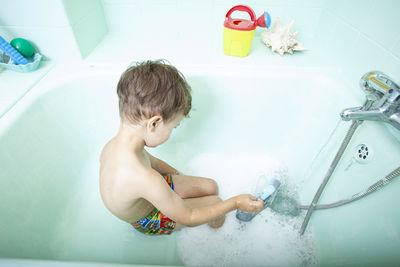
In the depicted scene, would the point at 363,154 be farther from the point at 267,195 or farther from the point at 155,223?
the point at 155,223

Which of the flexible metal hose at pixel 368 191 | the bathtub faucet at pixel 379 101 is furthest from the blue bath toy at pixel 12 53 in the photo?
the flexible metal hose at pixel 368 191

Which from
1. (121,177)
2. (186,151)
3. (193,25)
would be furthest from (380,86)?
(193,25)

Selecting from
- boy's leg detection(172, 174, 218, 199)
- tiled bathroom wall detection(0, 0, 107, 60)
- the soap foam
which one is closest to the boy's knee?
boy's leg detection(172, 174, 218, 199)

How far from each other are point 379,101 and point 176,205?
54 centimetres

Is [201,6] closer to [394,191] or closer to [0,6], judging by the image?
[0,6]

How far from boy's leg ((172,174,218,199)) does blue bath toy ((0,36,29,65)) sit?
72 cm

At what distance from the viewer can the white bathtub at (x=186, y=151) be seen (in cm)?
59

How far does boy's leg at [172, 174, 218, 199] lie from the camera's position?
2.57 feet

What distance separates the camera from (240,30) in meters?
0.84

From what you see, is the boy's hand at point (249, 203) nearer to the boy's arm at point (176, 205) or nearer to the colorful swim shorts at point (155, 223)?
the boy's arm at point (176, 205)

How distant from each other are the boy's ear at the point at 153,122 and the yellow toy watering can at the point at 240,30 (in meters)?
0.56

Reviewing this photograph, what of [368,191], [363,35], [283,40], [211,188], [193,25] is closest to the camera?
[368,191]

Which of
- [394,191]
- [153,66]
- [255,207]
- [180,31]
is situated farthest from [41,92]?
[394,191]

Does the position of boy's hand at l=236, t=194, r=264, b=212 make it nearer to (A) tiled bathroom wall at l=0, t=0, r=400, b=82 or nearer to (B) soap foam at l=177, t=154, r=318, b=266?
(B) soap foam at l=177, t=154, r=318, b=266
